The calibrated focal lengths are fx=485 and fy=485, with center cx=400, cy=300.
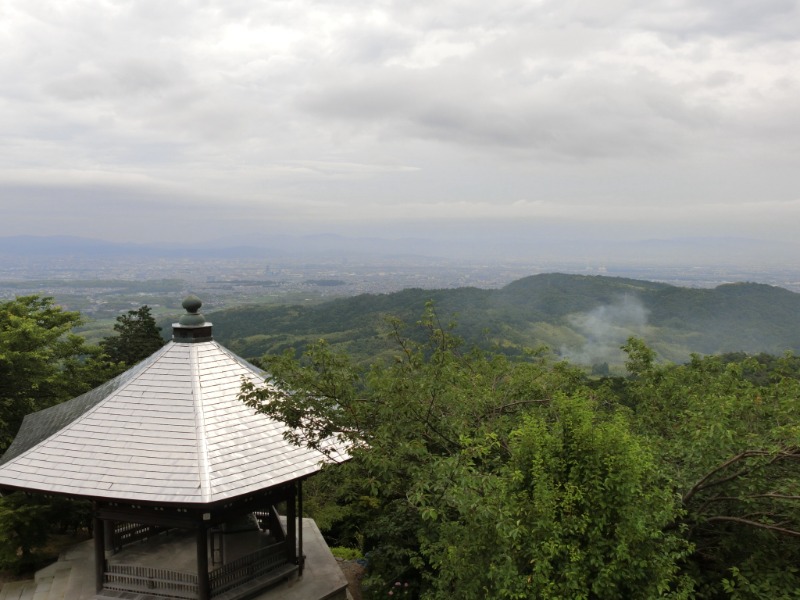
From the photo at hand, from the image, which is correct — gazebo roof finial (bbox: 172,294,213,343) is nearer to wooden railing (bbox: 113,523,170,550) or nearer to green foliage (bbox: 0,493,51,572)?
wooden railing (bbox: 113,523,170,550)

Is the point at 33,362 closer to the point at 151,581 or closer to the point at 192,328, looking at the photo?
the point at 192,328

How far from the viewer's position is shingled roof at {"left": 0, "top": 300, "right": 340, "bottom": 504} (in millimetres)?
8078

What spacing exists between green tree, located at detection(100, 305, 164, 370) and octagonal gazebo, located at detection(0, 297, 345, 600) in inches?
606

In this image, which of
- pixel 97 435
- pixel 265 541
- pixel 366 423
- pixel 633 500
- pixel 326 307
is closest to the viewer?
pixel 633 500

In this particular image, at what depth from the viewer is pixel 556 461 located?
17.3 ft

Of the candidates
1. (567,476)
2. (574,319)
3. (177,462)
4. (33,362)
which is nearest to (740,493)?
(567,476)

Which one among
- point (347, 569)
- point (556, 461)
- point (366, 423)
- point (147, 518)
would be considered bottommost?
point (347, 569)

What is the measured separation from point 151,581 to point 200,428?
319 cm

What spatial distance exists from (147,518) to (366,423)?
4.38 metres

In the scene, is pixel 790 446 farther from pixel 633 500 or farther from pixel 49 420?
pixel 49 420

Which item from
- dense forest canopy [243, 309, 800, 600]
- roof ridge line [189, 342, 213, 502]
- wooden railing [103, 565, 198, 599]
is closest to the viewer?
dense forest canopy [243, 309, 800, 600]

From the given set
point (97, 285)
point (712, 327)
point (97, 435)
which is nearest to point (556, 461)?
point (97, 435)

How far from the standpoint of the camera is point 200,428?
8906 mm

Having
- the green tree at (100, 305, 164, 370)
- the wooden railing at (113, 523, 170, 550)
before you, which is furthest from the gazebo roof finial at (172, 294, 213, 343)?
the green tree at (100, 305, 164, 370)
